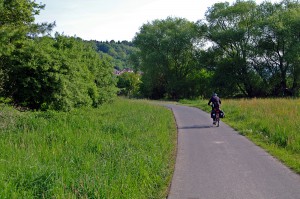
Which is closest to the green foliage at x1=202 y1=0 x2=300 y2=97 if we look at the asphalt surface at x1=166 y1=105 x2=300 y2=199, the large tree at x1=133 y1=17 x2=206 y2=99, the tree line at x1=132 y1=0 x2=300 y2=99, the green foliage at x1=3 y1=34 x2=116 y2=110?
the tree line at x1=132 y1=0 x2=300 y2=99

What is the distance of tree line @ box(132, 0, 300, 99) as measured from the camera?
47.3 m

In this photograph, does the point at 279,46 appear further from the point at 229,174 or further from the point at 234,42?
the point at 229,174

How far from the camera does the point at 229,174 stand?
26.6ft

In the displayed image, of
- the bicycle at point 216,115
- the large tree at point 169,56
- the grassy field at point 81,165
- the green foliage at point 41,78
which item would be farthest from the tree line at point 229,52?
the grassy field at point 81,165

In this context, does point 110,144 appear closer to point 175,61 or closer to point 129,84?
point 175,61

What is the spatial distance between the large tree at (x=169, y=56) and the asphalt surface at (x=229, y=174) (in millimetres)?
47730

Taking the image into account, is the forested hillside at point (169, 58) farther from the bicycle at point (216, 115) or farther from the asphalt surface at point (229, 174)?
the asphalt surface at point (229, 174)

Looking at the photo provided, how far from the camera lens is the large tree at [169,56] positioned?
195 feet

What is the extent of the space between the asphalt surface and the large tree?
157 ft

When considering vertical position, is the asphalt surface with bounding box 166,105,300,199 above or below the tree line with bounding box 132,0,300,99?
below

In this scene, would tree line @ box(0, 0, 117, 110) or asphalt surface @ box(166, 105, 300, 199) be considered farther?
tree line @ box(0, 0, 117, 110)

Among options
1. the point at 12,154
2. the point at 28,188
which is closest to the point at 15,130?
the point at 12,154

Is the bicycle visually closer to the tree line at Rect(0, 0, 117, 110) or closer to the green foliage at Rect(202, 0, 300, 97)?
the tree line at Rect(0, 0, 117, 110)

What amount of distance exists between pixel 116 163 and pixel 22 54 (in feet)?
42.1
